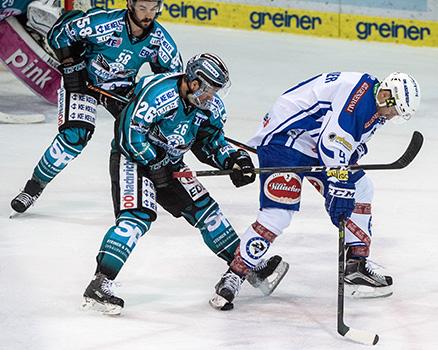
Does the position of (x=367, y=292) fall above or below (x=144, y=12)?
below

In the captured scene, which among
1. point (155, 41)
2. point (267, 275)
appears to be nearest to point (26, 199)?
point (155, 41)

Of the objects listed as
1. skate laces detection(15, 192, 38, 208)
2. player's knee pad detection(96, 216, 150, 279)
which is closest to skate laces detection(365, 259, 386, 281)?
player's knee pad detection(96, 216, 150, 279)

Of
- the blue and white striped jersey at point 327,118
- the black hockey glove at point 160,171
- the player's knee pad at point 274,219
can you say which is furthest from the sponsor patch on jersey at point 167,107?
the player's knee pad at point 274,219

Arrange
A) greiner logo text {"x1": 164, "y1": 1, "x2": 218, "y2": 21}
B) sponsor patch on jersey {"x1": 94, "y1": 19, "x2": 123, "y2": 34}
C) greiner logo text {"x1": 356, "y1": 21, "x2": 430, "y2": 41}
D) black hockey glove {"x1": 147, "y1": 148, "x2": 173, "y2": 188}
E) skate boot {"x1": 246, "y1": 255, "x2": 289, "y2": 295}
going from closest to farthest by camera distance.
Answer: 1. black hockey glove {"x1": 147, "y1": 148, "x2": 173, "y2": 188}
2. skate boot {"x1": 246, "y1": 255, "x2": 289, "y2": 295}
3. sponsor patch on jersey {"x1": 94, "y1": 19, "x2": 123, "y2": 34}
4. greiner logo text {"x1": 356, "y1": 21, "x2": 430, "y2": 41}
5. greiner logo text {"x1": 164, "y1": 1, "x2": 218, "y2": 21}

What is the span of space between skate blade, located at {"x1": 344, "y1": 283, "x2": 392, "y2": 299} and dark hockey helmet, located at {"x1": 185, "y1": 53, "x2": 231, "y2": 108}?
1.06m

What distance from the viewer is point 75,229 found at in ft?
21.5

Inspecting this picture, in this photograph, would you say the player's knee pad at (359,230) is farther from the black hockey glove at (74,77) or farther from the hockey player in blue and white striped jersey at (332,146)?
the black hockey glove at (74,77)

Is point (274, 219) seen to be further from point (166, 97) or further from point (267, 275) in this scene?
point (166, 97)

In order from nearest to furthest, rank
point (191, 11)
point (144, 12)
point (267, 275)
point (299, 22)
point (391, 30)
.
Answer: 1. point (267, 275)
2. point (144, 12)
3. point (391, 30)
4. point (299, 22)
5. point (191, 11)

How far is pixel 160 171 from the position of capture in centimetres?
535

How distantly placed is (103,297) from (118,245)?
8.0 inches

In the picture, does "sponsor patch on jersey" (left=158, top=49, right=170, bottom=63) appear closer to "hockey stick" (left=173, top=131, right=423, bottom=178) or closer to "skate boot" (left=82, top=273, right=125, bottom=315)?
"hockey stick" (left=173, top=131, right=423, bottom=178)

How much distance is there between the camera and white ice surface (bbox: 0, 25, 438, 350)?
16.8ft

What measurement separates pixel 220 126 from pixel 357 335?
1.04m
